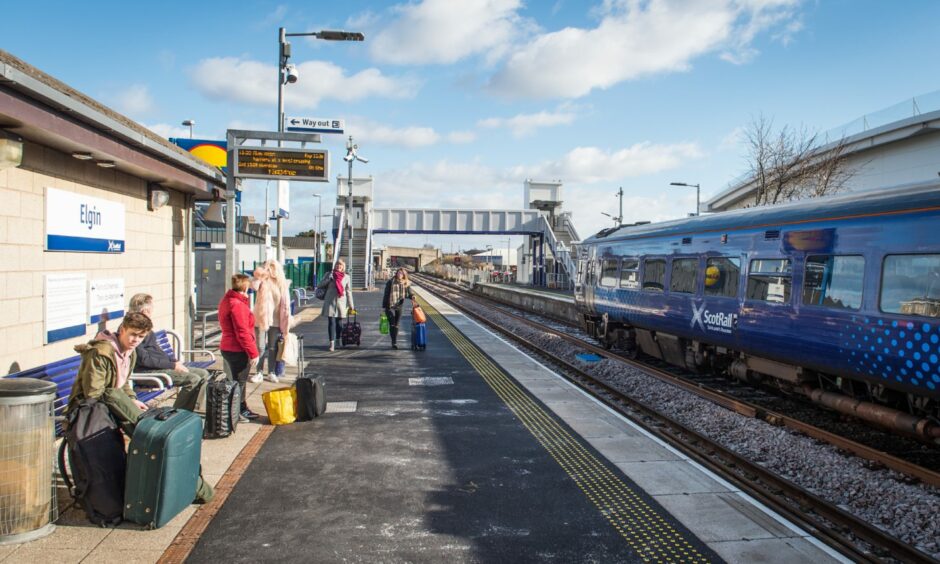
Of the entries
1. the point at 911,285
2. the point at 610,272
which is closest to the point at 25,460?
the point at 911,285

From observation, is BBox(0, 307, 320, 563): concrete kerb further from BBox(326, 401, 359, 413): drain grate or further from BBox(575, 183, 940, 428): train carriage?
BBox(575, 183, 940, 428): train carriage

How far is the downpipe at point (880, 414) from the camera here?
23.0 ft

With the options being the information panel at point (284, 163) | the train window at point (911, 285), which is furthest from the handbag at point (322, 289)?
the train window at point (911, 285)

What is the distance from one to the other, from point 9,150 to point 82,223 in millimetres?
1838

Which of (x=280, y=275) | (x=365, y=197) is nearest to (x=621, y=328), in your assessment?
(x=280, y=275)

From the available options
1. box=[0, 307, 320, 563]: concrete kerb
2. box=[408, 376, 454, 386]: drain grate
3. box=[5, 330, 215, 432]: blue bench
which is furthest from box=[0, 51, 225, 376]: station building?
box=[408, 376, 454, 386]: drain grate

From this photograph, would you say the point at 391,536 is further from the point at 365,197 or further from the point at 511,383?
the point at 365,197

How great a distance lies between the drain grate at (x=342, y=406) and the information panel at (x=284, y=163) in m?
4.08

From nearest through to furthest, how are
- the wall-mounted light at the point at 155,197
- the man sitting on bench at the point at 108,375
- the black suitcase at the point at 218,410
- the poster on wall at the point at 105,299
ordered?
the man sitting on bench at the point at 108,375, the black suitcase at the point at 218,410, the poster on wall at the point at 105,299, the wall-mounted light at the point at 155,197

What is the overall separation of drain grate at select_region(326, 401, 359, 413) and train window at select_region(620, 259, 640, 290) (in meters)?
7.15

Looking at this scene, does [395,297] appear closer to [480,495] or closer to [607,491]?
[480,495]

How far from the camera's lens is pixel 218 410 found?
737cm

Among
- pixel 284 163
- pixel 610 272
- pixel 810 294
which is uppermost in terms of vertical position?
pixel 284 163

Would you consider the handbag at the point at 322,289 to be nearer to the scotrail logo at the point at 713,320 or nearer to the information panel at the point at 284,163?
the information panel at the point at 284,163
